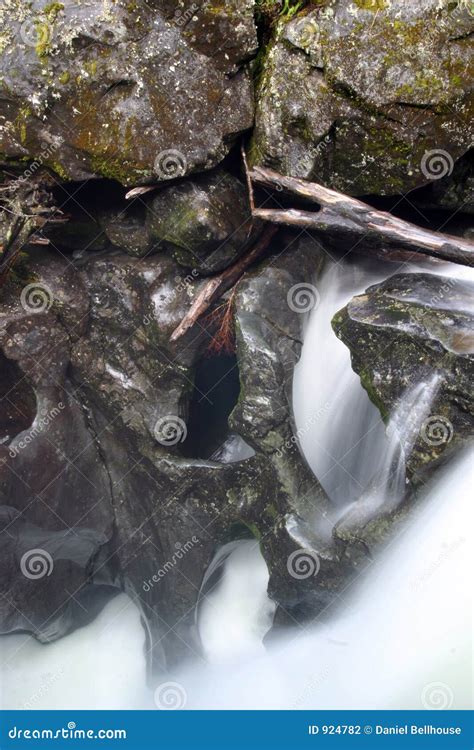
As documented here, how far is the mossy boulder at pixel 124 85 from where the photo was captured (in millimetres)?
5395

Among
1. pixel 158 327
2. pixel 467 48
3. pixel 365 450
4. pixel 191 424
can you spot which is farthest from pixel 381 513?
pixel 467 48

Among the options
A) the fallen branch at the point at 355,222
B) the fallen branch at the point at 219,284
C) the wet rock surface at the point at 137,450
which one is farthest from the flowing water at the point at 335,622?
the fallen branch at the point at 219,284

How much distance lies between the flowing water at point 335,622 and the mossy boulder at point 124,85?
1850 mm

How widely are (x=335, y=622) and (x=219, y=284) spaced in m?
3.32

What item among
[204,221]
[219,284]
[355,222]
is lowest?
[219,284]

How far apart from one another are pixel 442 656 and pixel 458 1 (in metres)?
5.19

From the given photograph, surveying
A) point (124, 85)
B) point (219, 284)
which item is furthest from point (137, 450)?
point (124, 85)

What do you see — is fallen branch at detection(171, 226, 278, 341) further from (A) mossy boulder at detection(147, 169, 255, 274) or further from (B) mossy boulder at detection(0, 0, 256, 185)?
(B) mossy boulder at detection(0, 0, 256, 185)

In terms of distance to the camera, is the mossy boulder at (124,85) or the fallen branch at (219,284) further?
the fallen branch at (219,284)

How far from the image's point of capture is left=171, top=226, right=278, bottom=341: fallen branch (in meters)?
6.13

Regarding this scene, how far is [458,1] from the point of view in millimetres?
5105

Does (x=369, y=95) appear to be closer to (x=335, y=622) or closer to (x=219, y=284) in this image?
(x=219, y=284)

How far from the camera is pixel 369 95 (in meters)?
5.23

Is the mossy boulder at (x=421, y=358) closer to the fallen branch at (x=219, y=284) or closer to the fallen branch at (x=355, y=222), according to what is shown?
the fallen branch at (x=355, y=222)
